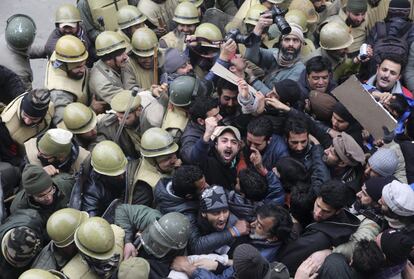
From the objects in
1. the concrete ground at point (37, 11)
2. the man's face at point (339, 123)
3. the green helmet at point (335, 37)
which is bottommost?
the concrete ground at point (37, 11)

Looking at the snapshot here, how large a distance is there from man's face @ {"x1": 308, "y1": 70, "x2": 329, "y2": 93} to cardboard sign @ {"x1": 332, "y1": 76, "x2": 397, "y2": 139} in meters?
0.47

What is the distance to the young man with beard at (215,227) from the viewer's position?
13.7 ft

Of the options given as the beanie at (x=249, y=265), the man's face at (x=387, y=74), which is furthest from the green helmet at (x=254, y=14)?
the beanie at (x=249, y=265)

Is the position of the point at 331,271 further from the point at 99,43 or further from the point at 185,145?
the point at 99,43

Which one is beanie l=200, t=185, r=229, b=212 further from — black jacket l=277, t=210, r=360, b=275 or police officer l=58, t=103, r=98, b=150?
police officer l=58, t=103, r=98, b=150

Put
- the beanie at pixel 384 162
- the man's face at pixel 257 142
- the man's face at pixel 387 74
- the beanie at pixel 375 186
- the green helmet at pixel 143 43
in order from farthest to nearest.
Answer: the green helmet at pixel 143 43 < the man's face at pixel 387 74 < the man's face at pixel 257 142 < the beanie at pixel 384 162 < the beanie at pixel 375 186

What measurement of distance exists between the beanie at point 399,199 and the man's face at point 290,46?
6.83 feet

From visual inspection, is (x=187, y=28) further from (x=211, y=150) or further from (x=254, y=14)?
(x=211, y=150)

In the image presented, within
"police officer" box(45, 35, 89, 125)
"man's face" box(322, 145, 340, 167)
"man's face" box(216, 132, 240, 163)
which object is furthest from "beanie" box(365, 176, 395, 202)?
"police officer" box(45, 35, 89, 125)

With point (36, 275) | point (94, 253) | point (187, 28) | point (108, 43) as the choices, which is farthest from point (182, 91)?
point (36, 275)

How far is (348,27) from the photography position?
6.32 metres

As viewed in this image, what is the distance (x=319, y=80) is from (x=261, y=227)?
1.92m

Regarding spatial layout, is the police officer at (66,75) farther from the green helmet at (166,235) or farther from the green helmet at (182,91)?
the green helmet at (166,235)

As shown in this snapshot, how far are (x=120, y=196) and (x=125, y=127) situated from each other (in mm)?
743
